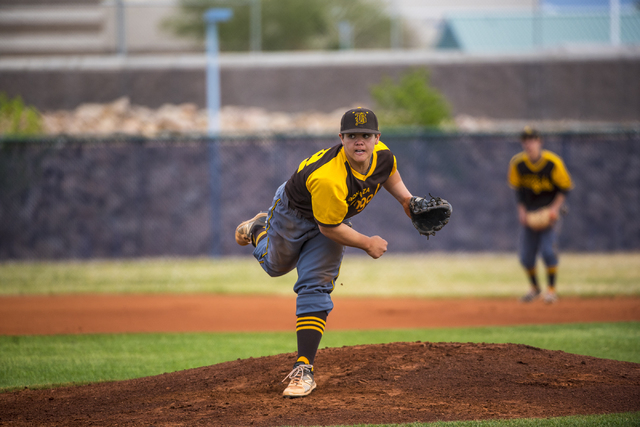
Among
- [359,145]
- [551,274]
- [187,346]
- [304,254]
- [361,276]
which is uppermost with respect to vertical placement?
[359,145]

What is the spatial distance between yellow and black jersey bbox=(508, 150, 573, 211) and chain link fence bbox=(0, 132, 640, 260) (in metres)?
4.20

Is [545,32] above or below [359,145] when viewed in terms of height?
above

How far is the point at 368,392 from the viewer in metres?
4.34

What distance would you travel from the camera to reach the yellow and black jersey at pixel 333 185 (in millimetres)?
4059

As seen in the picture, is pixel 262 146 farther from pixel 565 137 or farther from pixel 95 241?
pixel 565 137

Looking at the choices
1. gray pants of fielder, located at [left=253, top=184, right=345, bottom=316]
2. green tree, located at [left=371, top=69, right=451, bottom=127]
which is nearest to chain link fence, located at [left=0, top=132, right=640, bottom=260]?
green tree, located at [left=371, top=69, right=451, bottom=127]

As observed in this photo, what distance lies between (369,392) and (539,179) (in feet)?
19.3

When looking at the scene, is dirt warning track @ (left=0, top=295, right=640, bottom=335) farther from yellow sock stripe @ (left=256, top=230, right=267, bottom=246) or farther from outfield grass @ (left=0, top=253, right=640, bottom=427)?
yellow sock stripe @ (left=256, top=230, right=267, bottom=246)

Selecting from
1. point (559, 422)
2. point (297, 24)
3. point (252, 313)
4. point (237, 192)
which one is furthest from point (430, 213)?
point (297, 24)

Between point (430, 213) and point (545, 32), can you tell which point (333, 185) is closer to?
point (430, 213)

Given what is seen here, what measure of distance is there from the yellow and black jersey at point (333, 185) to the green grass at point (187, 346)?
7.42 ft

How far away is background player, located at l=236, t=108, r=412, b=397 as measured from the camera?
13.4ft

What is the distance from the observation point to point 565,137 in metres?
13.9

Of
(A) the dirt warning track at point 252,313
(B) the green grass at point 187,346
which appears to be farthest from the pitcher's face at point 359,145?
(A) the dirt warning track at point 252,313
